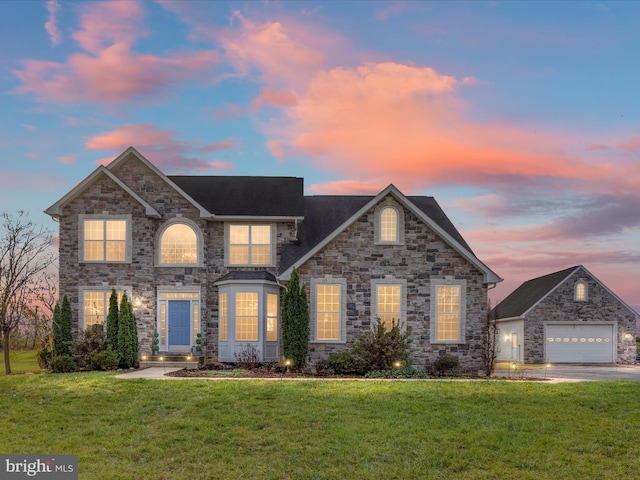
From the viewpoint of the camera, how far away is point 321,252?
22938 mm

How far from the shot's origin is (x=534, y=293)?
3612cm

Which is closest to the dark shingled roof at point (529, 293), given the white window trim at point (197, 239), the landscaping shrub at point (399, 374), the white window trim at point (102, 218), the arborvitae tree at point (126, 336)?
the landscaping shrub at point (399, 374)

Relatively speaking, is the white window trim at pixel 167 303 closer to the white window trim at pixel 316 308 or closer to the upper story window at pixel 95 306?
the upper story window at pixel 95 306

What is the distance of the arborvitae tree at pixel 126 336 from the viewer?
76.9ft

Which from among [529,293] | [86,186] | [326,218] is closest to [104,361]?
[86,186]

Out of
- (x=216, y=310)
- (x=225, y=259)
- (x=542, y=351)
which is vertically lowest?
(x=542, y=351)

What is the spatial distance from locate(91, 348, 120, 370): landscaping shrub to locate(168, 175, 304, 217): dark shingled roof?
22.7ft

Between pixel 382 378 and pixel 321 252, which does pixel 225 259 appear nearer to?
pixel 321 252

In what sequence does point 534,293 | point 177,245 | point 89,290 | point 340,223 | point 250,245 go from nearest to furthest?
point 89,290 → point 177,245 → point 250,245 → point 340,223 → point 534,293

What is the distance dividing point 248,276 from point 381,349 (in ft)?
20.7

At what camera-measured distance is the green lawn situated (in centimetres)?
1051

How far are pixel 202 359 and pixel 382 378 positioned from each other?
7891 millimetres

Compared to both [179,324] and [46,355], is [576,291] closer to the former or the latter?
[179,324]

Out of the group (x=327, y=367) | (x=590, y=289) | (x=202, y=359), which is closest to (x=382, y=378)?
(x=327, y=367)
